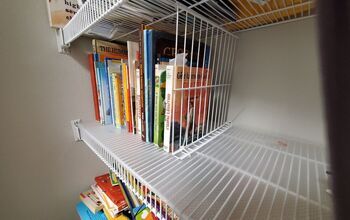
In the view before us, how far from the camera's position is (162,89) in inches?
16.7

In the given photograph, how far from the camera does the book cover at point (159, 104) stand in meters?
0.42

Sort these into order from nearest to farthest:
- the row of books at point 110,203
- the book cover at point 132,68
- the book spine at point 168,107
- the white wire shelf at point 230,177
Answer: the white wire shelf at point 230,177 < the book spine at point 168,107 < the book cover at point 132,68 < the row of books at point 110,203

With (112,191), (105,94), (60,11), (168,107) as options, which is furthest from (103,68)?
(112,191)

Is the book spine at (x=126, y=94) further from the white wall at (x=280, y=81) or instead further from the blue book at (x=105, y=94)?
the white wall at (x=280, y=81)

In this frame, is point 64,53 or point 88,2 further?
point 64,53

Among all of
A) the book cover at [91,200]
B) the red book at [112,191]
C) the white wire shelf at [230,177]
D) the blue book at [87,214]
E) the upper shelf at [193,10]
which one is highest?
the upper shelf at [193,10]

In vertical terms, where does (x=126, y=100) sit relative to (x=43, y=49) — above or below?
below

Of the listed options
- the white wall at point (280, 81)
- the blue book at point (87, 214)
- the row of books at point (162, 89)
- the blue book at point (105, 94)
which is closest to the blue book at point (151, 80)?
the row of books at point (162, 89)

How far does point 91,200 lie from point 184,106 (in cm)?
68

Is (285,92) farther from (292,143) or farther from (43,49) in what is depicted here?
(43,49)

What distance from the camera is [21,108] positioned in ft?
1.85

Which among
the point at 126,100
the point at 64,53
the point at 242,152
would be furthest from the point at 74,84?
the point at 242,152

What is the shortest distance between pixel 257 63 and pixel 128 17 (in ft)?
1.62

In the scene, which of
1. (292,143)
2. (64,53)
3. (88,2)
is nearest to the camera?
(88,2)
